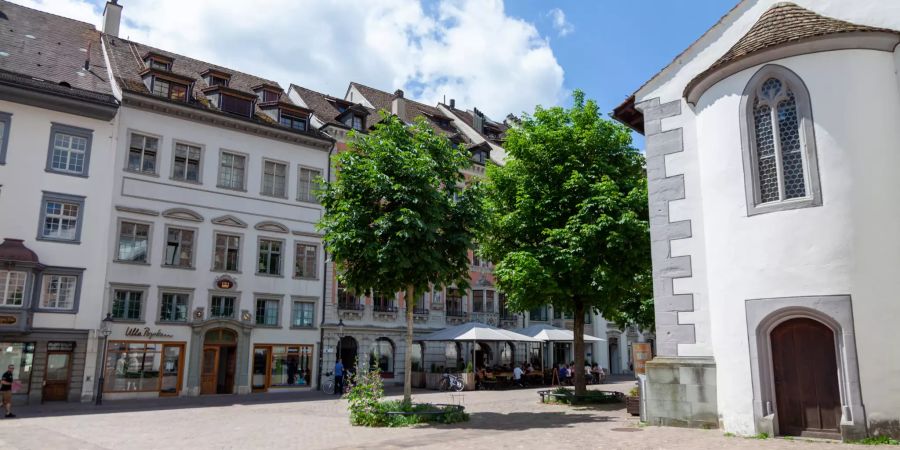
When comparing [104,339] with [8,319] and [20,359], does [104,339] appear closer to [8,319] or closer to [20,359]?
[20,359]

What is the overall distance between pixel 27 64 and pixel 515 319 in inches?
1129

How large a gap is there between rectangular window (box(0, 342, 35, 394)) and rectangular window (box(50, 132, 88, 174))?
6.51 metres

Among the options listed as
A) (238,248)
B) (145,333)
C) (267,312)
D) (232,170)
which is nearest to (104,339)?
(145,333)

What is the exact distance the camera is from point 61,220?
24797 mm

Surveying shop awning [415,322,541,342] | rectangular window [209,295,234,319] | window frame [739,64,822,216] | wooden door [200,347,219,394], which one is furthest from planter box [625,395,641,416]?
wooden door [200,347,219,394]

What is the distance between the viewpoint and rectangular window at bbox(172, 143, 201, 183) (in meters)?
28.5

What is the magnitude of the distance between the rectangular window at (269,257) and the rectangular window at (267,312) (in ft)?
4.32

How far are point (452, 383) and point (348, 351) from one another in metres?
5.97

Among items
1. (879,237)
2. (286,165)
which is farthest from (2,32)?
(879,237)

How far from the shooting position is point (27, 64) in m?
26.2

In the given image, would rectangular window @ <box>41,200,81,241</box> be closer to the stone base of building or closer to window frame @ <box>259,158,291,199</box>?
window frame @ <box>259,158,291,199</box>

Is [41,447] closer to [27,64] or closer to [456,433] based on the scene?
[456,433]

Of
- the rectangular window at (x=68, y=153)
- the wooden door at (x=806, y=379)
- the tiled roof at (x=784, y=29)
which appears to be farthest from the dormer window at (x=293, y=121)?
the wooden door at (x=806, y=379)

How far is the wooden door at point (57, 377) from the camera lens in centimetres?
2420
